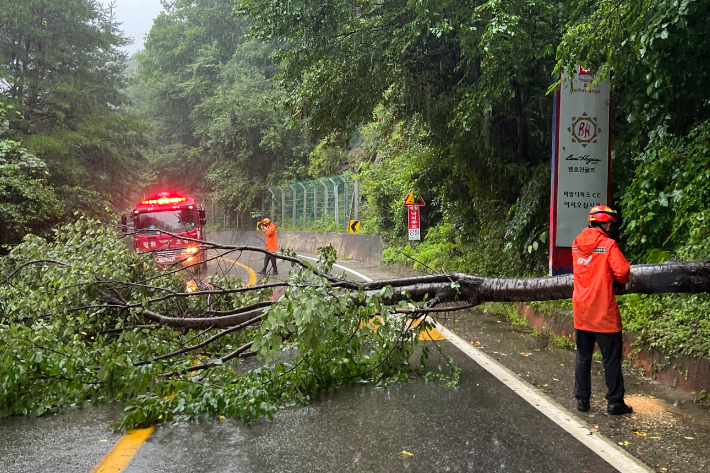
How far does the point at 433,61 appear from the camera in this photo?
12.4 meters

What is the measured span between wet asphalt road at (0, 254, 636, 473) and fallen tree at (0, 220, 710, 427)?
0.79ft

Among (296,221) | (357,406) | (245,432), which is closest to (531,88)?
(357,406)

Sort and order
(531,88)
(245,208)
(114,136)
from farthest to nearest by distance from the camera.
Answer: (245,208), (114,136), (531,88)

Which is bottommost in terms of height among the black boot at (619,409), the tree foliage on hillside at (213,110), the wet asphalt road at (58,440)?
the wet asphalt road at (58,440)

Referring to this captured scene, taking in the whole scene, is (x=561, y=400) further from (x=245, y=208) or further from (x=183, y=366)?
(x=245, y=208)

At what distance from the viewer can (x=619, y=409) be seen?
16.9 ft

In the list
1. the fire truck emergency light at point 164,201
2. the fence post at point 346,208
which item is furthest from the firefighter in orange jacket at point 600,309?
the fence post at point 346,208

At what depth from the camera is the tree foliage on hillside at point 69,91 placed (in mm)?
25000

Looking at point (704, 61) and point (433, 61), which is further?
point (433, 61)

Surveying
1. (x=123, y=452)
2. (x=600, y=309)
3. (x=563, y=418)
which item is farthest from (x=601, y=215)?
(x=123, y=452)

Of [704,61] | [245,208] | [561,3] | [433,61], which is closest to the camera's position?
[704,61]

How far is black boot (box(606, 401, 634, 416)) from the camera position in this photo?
16.9 ft

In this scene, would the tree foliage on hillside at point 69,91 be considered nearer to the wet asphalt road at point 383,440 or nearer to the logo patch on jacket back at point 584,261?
the wet asphalt road at point 383,440

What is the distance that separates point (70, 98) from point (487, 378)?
83.3ft
